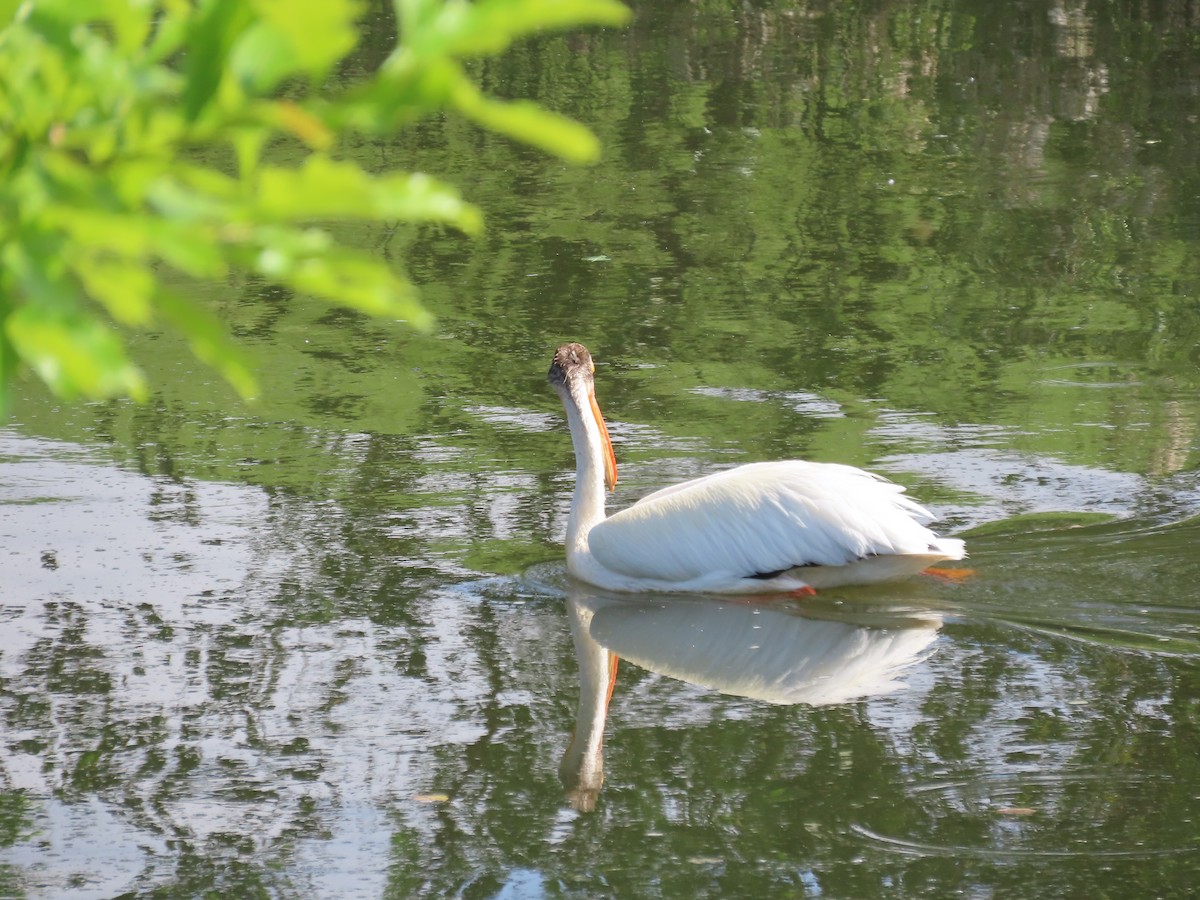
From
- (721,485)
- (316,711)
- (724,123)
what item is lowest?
(316,711)

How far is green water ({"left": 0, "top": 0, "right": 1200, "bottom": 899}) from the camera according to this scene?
164 inches

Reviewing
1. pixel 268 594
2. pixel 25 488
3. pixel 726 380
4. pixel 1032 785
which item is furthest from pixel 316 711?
pixel 726 380

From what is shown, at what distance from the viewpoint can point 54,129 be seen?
137cm

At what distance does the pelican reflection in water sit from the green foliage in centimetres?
344

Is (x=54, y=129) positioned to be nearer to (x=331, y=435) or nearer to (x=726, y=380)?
(x=331, y=435)

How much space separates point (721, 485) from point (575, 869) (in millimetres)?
2039

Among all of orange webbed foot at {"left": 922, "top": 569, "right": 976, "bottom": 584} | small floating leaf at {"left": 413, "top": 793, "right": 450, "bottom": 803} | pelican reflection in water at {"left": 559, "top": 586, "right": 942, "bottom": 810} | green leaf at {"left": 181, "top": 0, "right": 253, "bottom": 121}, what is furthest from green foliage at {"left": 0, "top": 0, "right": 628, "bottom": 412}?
orange webbed foot at {"left": 922, "top": 569, "right": 976, "bottom": 584}

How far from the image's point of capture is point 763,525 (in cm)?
570

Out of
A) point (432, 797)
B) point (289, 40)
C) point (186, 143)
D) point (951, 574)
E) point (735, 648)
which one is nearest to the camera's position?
point (289, 40)

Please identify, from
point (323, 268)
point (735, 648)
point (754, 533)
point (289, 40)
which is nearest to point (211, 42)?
point (289, 40)

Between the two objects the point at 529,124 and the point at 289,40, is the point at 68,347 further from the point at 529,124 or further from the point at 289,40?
the point at 529,124

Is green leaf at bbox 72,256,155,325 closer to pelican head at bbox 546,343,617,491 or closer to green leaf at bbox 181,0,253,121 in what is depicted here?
green leaf at bbox 181,0,253,121

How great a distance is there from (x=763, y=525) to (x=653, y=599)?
0.51m

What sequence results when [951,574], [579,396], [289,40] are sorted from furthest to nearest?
[579,396]
[951,574]
[289,40]
